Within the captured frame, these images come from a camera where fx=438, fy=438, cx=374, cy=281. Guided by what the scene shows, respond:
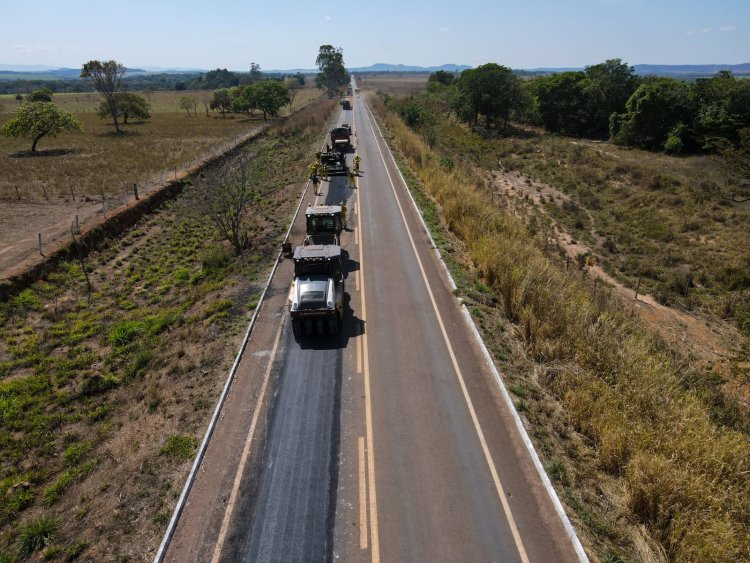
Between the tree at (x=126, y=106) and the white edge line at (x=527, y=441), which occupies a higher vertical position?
the tree at (x=126, y=106)

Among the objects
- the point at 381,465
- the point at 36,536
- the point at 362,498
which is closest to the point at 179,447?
the point at 36,536

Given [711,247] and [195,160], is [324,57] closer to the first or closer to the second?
[195,160]

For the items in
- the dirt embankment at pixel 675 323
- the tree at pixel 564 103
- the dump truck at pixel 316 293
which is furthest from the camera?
the tree at pixel 564 103

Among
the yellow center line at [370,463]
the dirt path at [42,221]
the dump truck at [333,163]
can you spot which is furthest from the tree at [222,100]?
the yellow center line at [370,463]

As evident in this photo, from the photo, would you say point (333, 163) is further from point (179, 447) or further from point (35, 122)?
point (35, 122)

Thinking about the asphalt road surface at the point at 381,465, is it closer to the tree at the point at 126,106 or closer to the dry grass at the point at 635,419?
the dry grass at the point at 635,419

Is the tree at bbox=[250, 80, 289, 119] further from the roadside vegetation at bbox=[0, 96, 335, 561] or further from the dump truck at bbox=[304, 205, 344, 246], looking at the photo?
the dump truck at bbox=[304, 205, 344, 246]

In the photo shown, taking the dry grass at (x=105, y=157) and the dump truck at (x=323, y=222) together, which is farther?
the dry grass at (x=105, y=157)
